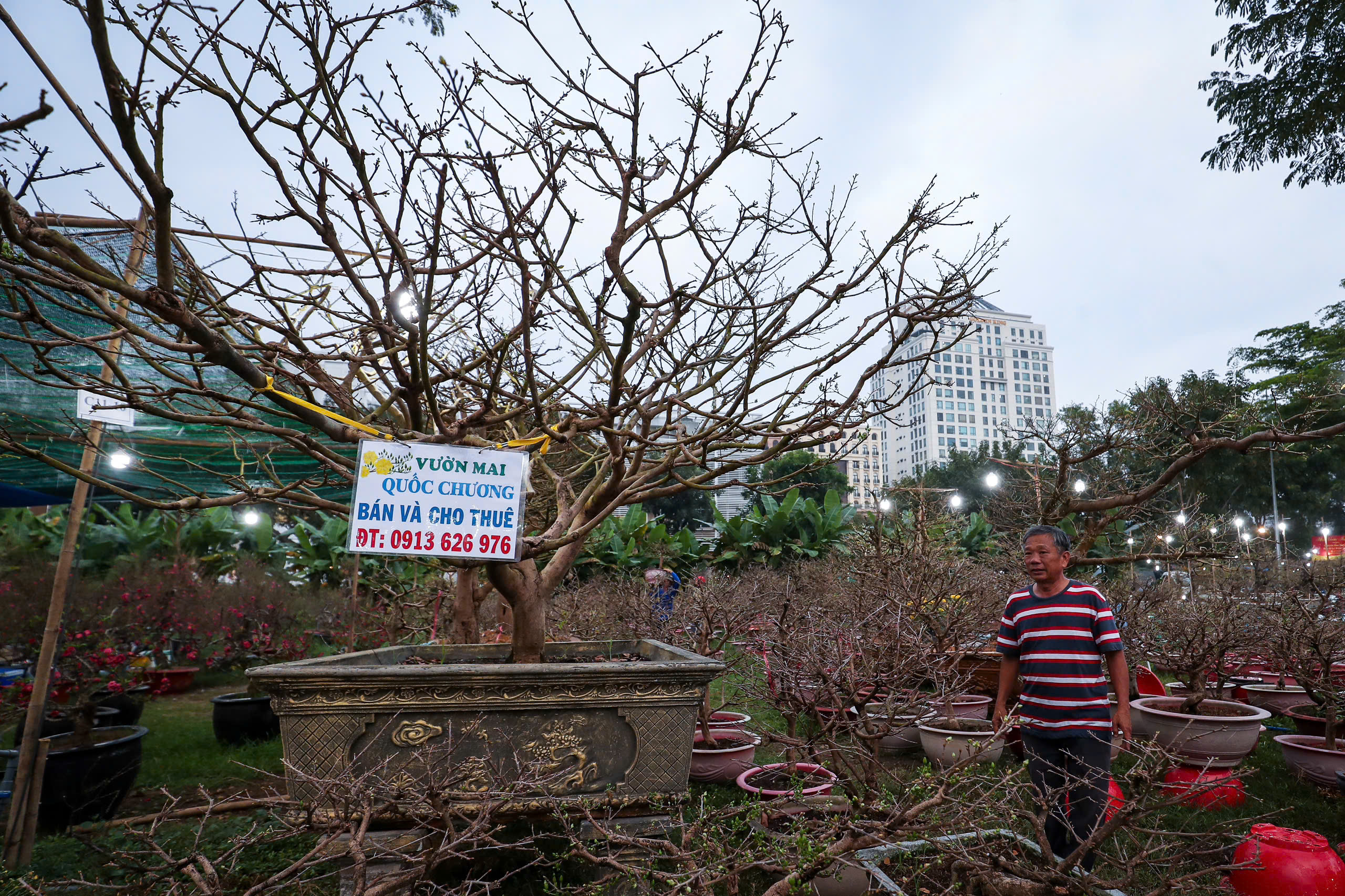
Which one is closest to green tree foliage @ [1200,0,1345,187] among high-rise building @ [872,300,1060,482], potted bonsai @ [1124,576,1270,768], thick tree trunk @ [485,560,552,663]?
potted bonsai @ [1124,576,1270,768]

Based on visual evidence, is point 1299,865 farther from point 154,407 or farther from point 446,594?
point 446,594

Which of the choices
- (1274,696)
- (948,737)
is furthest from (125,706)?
(1274,696)

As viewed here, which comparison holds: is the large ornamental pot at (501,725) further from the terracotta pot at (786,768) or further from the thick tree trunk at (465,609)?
the thick tree trunk at (465,609)

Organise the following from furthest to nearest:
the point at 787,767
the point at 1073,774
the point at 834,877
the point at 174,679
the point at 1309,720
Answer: the point at 174,679 < the point at 1309,720 < the point at 787,767 < the point at 1073,774 < the point at 834,877

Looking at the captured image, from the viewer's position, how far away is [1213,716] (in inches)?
165

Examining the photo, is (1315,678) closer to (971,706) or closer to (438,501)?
(971,706)

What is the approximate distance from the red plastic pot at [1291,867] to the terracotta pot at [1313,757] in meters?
2.02

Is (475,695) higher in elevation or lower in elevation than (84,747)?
higher

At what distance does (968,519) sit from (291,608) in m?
13.6

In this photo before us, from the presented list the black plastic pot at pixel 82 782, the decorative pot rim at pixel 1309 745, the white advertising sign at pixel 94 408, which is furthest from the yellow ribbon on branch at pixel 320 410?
the decorative pot rim at pixel 1309 745

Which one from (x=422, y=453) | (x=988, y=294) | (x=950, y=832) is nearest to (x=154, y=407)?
(x=422, y=453)

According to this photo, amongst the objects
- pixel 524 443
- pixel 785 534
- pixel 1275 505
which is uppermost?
pixel 1275 505

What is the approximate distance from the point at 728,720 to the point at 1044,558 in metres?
2.57

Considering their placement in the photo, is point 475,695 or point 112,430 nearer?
point 475,695
